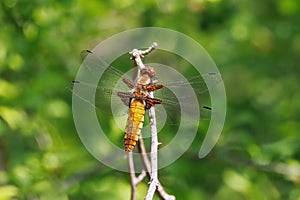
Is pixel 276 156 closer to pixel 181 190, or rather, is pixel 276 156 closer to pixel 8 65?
pixel 181 190

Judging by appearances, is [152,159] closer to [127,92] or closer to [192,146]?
[127,92]

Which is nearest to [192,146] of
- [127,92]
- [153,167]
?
[127,92]

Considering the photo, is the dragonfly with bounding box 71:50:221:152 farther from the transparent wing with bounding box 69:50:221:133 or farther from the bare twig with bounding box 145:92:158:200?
the bare twig with bounding box 145:92:158:200

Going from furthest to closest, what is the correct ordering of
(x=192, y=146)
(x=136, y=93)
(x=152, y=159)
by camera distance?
(x=192, y=146) → (x=136, y=93) → (x=152, y=159)

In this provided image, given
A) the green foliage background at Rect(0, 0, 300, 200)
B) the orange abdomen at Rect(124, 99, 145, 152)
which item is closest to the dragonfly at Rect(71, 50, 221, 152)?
the orange abdomen at Rect(124, 99, 145, 152)

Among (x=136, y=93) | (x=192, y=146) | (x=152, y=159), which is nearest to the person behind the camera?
(x=152, y=159)

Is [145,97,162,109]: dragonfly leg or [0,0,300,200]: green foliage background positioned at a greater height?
[0,0,300,200]: green foliage background

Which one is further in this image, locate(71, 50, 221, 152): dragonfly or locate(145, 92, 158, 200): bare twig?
locate(71, 50, 221, 152): dragonfly
